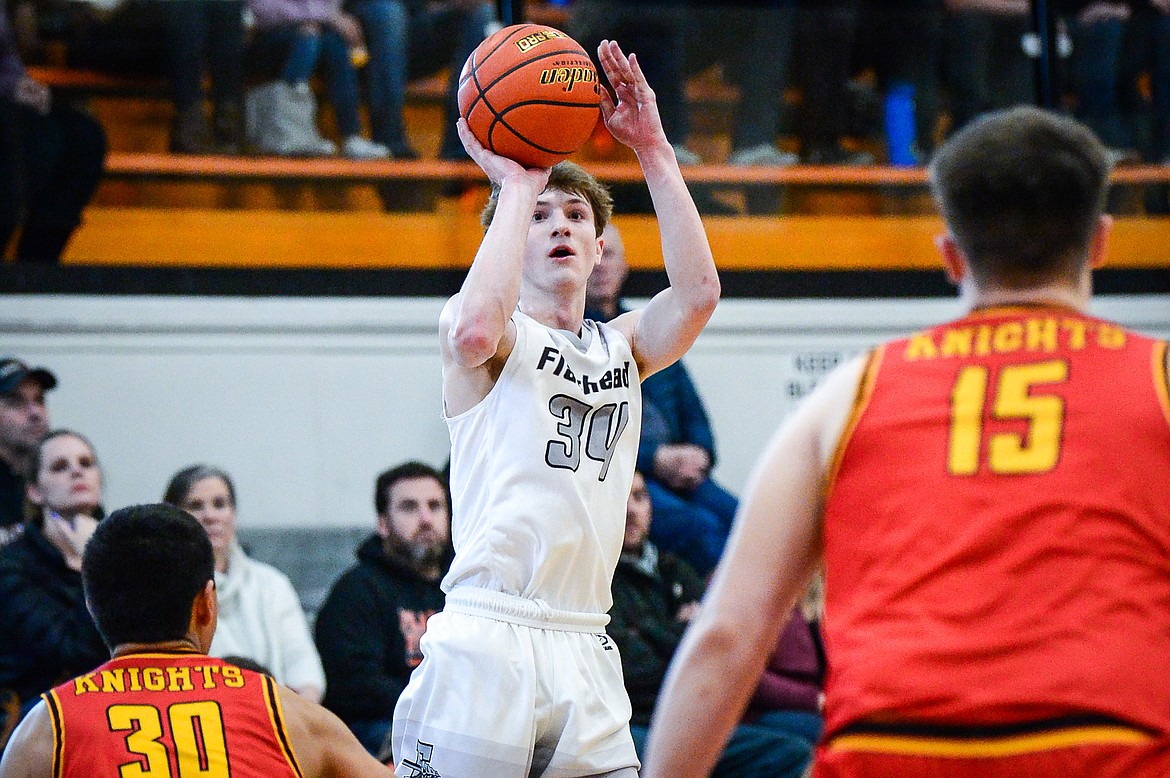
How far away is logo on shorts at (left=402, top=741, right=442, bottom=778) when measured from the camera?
145 inches

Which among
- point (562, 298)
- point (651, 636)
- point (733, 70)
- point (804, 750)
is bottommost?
point (804, 750)

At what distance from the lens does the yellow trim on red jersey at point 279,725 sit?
3.39m

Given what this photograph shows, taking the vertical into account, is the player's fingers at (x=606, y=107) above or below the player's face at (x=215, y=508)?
above

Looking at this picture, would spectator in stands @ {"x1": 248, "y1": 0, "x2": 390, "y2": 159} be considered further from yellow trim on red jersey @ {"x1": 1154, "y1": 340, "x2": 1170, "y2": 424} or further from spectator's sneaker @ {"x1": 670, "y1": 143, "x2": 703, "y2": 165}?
yellow trim on red jersey @ {"x1": 1154, "y1": 340, "x2": 1170, "y2": 424}

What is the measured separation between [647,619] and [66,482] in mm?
2688

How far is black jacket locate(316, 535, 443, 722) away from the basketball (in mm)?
3093

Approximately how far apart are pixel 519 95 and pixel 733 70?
466cm

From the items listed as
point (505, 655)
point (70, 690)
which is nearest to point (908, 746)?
point (505, 655)

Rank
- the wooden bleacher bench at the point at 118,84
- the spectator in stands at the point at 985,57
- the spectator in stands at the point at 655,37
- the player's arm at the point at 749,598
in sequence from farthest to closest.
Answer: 1. the spectator in stands at the point at 985,57
2. the spectator in stands at the point at 655,37
3. the wooden bleacher bench at the point at 118,84
4. the player's arm at the point at 749,598

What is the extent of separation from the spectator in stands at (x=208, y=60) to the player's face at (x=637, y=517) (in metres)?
3.03

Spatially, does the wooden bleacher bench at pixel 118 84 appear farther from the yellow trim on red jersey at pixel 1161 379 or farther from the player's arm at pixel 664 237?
the yellow trim on red jersey at pixel 1161 379

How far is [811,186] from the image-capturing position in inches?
341

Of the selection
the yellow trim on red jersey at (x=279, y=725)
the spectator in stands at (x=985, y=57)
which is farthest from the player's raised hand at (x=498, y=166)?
the spectator in stands at (x=985, y=57)

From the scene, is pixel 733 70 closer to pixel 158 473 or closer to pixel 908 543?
pixel 158 473
